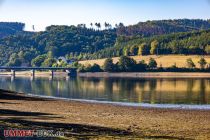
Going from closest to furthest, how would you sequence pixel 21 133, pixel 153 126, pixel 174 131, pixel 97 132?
pixel 21 133 → pixel 97 132 → pixel 174 131 → pixel 153 126

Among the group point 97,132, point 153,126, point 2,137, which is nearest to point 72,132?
point 97,132

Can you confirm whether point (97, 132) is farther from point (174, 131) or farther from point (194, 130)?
point (194, 130)

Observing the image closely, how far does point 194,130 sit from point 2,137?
624 inches

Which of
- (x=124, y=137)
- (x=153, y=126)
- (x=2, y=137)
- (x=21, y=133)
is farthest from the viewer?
(x=153, y=126)

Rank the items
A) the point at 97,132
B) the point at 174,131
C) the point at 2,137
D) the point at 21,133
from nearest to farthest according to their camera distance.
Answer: the point at 2,137 → the point at 21,133 → the point at 97,132 → the point at 174,131

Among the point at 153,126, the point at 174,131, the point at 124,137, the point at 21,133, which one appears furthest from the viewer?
the point at 153,126

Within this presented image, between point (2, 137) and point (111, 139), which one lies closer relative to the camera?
point (2, 137)

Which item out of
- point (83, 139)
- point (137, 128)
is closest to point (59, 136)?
point (83, 139)

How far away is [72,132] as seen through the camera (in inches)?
1088

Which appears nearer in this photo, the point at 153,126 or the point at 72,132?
the point at 72,132

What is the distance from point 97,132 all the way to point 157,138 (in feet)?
12.5

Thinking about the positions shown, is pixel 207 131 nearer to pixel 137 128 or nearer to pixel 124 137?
pixel 137 128

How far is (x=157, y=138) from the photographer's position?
26984mm

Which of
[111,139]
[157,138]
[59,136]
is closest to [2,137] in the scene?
[59,136]
